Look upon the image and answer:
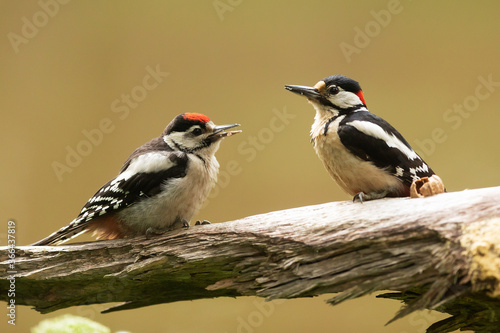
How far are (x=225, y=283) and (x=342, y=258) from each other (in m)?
0.51

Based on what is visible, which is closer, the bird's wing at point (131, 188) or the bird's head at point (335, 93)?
the bird's wing at point (131, 188)

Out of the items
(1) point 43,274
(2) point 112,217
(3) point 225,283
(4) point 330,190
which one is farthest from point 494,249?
(4) point 330,190

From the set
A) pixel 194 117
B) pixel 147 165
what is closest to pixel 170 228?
pixel 147 165

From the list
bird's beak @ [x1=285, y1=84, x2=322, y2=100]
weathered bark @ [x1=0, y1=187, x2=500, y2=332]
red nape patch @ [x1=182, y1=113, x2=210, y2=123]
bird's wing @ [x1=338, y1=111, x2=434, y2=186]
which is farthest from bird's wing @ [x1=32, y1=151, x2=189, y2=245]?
bird's wing @ [x1=338, y1=111, x2=434, y2=186]

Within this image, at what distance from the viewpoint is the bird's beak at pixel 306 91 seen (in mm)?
2479

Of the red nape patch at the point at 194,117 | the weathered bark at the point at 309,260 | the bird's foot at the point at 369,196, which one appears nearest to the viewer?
the weathered bark at the point at 309,260

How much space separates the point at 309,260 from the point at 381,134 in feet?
2.33

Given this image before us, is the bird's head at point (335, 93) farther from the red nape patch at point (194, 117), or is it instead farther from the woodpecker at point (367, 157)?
the red nape patch at point (194, 117)

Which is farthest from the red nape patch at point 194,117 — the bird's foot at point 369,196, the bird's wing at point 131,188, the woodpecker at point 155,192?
the bird's foot at point 369,196

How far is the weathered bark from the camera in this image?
5.56 feet

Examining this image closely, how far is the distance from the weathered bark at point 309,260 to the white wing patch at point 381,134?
33 centimetres

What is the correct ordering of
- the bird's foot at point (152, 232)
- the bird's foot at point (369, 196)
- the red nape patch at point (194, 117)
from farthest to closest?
the red nape patch at point (194, 117) → the bird's foot at point (152, 232) → the bird's foot at point (369, 196)

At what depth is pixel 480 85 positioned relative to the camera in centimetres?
383

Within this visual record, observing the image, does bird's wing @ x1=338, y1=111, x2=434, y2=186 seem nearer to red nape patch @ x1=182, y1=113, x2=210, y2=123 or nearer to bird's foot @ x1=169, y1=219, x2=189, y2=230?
red nape patch @ x1=182, y1=113, x2=210, y2=123
